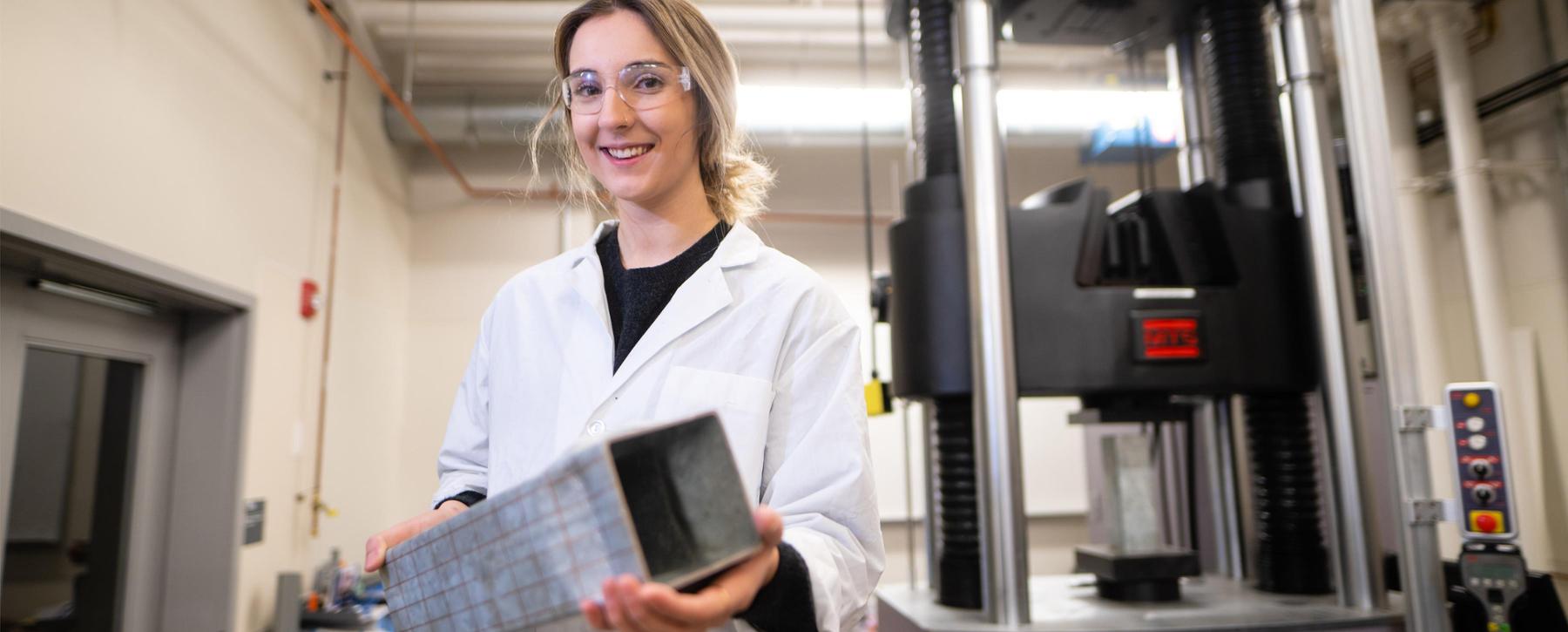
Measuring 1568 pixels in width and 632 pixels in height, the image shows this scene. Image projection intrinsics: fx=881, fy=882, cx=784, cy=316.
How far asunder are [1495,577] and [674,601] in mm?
1972

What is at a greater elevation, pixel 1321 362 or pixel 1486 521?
pixel 1321 362

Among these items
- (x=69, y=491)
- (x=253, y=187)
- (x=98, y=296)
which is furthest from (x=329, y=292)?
(x=69, y=491)

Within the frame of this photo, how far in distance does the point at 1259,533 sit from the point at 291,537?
3.23m

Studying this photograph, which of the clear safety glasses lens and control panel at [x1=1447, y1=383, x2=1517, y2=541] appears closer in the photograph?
the clear safety glasses lens

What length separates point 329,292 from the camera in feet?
11.9

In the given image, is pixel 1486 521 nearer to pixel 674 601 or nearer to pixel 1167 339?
pixel 1167 339

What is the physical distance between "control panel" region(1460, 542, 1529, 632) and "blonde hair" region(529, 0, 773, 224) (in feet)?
5.62

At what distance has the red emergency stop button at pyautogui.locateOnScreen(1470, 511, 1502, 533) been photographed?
1750 millimetres

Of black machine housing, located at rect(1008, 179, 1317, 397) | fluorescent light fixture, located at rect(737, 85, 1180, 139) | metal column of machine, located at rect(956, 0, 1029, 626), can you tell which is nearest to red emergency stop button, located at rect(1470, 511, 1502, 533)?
black machine housing, located at rect(1008, 179, 1317, 397)

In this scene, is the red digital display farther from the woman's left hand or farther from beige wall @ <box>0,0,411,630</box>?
beige wall @ <box>0,0,411,630</box>

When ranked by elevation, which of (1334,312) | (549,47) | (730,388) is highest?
(549,47)

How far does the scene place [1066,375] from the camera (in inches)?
70.8

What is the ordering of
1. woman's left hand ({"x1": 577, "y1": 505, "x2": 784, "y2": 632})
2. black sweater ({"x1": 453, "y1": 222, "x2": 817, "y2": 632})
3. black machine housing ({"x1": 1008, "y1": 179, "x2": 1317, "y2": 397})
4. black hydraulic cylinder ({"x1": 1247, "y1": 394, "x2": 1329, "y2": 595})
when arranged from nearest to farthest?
woman's left hand ({"x1": 577, "y1": 505, "x2": 784, "y2": 632}) < black sweater ({"x1": 453, "y1": 222, "x2": 817, "y2": 632}) < black machine housing ({"x1": 1008, "y1": 179, "x2": 1317, "y2": 397}) < black hydraulic cylinder ({"x1": 1247, "y1": 394, "x2": 1329, "y2": 595})

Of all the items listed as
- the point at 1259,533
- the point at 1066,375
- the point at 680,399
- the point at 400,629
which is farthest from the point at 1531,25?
the point at 400,629
